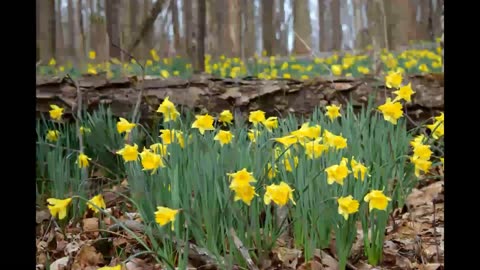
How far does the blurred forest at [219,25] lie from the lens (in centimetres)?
176

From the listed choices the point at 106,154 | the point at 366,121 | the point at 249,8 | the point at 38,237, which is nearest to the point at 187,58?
the point at 249,8

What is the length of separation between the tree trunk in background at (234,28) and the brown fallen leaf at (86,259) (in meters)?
1.64

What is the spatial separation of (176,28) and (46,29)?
957mm

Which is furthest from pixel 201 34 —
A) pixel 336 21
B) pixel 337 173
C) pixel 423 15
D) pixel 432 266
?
pixel 432 266

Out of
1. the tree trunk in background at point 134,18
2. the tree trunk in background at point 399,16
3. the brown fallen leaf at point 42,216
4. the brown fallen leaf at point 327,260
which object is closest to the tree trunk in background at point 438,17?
the tree trunk in background at point 399,16

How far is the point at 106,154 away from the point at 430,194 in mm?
1051

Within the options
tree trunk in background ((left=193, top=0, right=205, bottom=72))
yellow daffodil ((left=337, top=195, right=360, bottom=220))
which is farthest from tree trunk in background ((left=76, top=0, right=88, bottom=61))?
yellow daffodil ((left=337, top=195, right=360, bottom=220))

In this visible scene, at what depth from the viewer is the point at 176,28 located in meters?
2.34

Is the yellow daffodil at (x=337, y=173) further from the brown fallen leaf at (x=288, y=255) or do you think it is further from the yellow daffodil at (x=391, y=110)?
the yellow daffodil at (x=391, y=110)

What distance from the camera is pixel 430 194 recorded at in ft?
5.16

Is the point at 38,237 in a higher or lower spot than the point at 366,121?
lower

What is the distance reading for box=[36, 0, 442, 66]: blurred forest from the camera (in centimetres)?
176

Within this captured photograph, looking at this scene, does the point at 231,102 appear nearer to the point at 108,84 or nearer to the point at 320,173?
the point at 108,84
